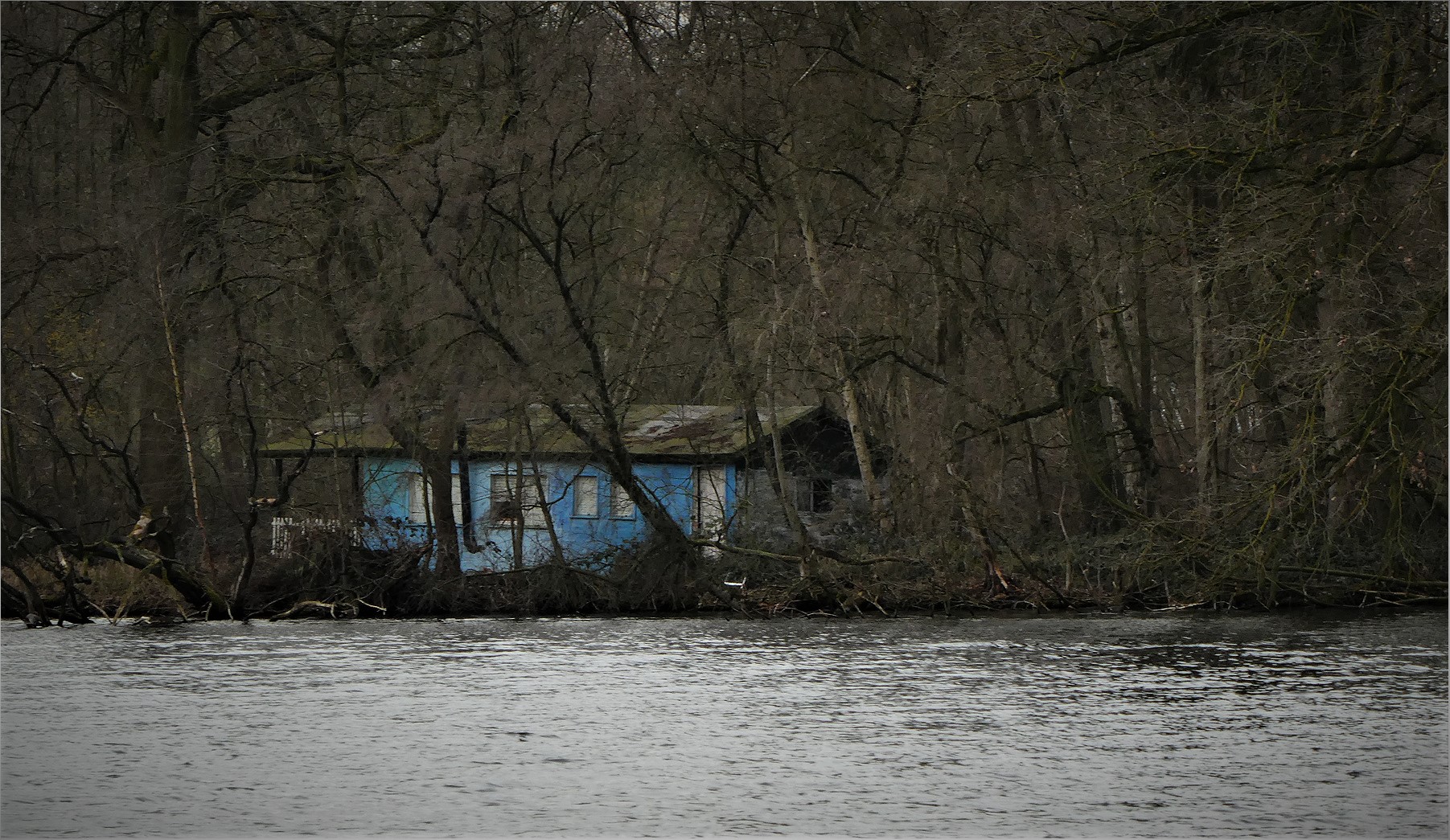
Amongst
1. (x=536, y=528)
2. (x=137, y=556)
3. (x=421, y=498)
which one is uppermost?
(x=421, y=498)

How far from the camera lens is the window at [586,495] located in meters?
26.5

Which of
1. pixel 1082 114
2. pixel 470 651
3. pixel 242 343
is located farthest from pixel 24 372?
pixel 1082 114

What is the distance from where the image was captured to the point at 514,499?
26234mm

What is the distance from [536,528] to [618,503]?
4.18ft

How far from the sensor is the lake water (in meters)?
11.1

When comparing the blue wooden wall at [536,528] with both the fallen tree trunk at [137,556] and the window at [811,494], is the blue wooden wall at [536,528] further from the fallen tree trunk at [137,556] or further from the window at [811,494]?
the fallen tree trunk at [137,556]

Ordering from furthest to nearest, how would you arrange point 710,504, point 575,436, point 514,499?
1. point 514,499
2. point 710,504
3. point 575,436

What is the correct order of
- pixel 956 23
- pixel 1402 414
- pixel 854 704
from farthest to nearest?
pixel 956 23
pixel 1402 414
pixel 854 704

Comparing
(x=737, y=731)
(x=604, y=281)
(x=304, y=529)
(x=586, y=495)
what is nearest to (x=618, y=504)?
(x=586, y=495)

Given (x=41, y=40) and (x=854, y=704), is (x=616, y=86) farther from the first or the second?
(x=854, y=704)

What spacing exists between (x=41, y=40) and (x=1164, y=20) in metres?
15.5

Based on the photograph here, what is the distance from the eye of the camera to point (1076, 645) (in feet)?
66.0

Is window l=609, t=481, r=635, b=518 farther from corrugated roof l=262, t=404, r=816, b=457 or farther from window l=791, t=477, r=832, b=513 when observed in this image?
window l=791, t=477, r=832, b=513

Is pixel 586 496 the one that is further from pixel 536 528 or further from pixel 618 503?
pixel 536 528
